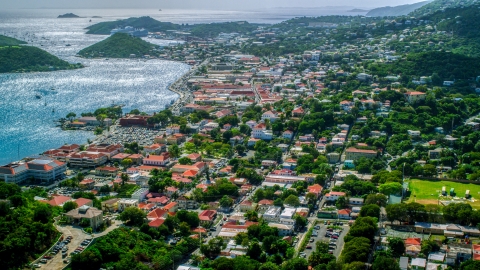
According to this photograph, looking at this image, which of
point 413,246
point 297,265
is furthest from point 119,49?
point 297,265

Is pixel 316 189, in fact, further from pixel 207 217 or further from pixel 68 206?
pixel 68 206

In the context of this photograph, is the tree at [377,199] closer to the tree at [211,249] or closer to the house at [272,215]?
the house at [272,215]

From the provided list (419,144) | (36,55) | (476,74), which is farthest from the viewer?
(36,55)

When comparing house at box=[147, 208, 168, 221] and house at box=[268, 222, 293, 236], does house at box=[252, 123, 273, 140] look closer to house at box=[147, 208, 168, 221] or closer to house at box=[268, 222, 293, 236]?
house at box=[147, 208, 168, 221]

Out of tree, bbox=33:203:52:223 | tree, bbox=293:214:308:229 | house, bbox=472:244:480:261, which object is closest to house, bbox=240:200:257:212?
tree, bbox=293:214:308:229

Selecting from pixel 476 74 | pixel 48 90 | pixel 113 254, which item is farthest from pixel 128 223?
pixel 476 74

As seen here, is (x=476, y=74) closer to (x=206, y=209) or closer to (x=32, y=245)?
(x=206, y=209)
